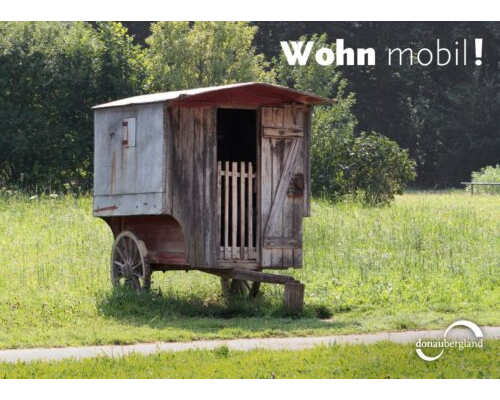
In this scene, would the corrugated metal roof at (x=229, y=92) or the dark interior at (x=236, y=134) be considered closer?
the corrugated metal roof at (x=229, y=92)

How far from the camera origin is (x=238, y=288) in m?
18.1

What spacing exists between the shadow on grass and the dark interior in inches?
92.5

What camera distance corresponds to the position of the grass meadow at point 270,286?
1513 centimetres

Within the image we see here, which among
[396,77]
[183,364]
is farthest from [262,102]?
[396,77]

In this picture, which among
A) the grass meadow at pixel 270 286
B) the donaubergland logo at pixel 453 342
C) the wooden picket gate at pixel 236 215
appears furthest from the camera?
the wooden picket gate at pixel 236 215

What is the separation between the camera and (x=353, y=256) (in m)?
20.6

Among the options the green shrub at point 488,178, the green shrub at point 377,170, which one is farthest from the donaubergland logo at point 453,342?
the green shrub at point 488,178

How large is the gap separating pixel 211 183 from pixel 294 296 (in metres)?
1.94

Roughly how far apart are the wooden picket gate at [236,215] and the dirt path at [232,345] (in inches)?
103

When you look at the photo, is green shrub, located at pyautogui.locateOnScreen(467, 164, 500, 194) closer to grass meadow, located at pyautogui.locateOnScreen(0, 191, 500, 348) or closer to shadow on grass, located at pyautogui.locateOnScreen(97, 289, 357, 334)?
grass meadow, located at pyautogui.locateOnScreen(0, 191, 500, 348)

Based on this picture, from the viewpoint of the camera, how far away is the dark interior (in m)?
18.4

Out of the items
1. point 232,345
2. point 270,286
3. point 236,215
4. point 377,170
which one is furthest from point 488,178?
point 232,345

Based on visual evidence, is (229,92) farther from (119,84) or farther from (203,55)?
(203,55)

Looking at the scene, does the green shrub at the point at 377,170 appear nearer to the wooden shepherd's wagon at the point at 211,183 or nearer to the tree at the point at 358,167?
the tree at the point at 358,167
